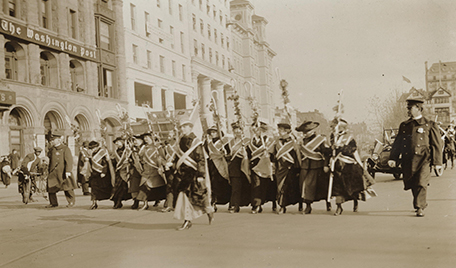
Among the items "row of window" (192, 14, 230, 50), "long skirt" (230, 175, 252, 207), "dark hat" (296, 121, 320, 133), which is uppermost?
"row of window" (192, 14, 230, 50)

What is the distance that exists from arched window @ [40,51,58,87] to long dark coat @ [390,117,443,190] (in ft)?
83.1

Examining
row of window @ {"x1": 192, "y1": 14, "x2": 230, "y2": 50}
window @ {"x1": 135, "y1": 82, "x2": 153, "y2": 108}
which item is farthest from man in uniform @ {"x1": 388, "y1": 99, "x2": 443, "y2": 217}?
row of window @ {"x1": 192, "y1": 14, "x2": 230, "y2": 50}

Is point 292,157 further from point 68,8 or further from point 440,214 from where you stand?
point 68,8

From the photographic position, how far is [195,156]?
886 cm

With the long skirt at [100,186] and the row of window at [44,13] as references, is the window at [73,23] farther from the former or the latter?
the long skirt at [100,186]

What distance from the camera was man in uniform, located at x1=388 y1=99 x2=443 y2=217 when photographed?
8758mm

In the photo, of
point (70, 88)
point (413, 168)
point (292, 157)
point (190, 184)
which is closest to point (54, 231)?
point (190, 184)

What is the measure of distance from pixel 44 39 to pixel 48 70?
201cm

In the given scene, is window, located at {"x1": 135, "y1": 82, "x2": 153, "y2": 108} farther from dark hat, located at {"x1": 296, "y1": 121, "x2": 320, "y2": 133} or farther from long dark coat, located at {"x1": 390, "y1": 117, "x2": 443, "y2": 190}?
long dark coat, located at {"x1": 390, "y1": 117, "x2": 443, "y2": 190}

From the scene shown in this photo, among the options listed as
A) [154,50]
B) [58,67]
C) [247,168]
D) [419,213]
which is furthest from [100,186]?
[154,50]

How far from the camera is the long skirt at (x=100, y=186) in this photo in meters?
13.3

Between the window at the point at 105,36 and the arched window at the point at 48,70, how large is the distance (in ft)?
A: 17.5

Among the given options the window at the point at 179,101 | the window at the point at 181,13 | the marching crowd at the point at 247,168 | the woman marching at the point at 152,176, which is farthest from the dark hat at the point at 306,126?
the window at the point at 179,101

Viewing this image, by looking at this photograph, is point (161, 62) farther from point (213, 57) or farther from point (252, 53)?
point (252, 53)
